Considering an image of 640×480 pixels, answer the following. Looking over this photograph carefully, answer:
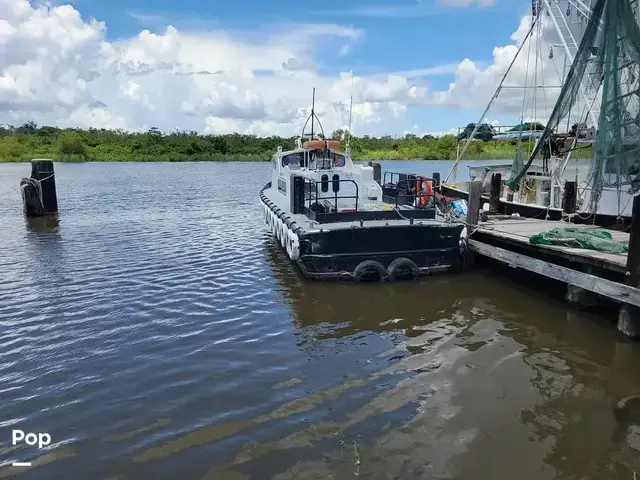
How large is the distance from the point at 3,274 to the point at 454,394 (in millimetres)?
11221

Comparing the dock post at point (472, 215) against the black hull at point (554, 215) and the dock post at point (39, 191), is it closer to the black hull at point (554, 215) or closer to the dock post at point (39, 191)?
the black hull at point (554, 215)

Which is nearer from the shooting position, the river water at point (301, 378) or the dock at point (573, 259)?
the river water at point (301, 378)

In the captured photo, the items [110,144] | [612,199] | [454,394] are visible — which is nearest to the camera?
[454,394]

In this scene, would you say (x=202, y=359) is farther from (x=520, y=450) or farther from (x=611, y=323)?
(x=611, y=323)

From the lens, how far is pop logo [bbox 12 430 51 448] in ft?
17.6

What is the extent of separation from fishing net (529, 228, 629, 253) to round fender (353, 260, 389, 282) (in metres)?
3.09

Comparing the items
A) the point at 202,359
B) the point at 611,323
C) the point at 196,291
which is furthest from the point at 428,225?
the point at 202,359

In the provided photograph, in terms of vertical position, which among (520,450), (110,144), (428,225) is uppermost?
(110,144)

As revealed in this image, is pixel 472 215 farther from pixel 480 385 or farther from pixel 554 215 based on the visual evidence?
pixel 480 385

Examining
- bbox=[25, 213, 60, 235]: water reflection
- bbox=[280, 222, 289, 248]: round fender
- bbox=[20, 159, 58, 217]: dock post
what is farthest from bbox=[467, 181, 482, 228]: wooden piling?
bbox=[20, 159, 58, 217]: dock post

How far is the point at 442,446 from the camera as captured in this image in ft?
17.1

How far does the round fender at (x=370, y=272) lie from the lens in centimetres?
1099

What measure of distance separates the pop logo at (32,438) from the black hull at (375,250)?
249 inches

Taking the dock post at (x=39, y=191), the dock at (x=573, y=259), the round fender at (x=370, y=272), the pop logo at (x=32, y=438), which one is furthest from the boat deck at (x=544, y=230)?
the dock post at (x=39, y=191)
